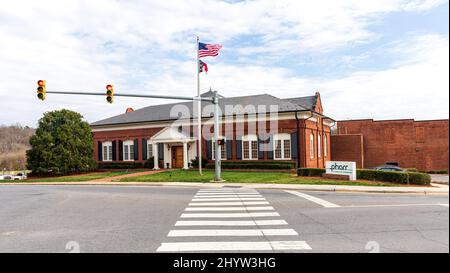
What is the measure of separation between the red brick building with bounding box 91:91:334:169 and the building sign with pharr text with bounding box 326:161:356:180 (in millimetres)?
8269

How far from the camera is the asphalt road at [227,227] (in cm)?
733

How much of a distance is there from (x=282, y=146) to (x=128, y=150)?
1883 centimetres

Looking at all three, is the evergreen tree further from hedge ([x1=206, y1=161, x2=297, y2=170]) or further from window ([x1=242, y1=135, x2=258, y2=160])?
window ([x1=242, y1=135, x2=258, y2=160])

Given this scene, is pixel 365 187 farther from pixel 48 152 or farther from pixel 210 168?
pixel 48 152

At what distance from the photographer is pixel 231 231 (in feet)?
28.9

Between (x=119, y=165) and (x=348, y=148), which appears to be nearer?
(x=119, y=165)

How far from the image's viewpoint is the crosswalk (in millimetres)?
7262

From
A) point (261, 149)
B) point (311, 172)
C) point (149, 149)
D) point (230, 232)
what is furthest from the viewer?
point (149, 149)

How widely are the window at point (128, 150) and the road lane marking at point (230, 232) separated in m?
34.5

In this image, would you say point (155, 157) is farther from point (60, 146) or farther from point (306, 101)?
point (306, 101)

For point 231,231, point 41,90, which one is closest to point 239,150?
point 41,90

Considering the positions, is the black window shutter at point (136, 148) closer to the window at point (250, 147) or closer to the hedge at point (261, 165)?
the hedge at point (261, 165)

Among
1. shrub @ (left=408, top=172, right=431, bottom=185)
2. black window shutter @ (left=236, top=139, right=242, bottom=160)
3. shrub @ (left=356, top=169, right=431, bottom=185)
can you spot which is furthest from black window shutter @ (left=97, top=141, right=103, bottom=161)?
shrub @ (left=408, top=172, right=431, bottom=185)

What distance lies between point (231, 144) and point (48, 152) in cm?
1907
